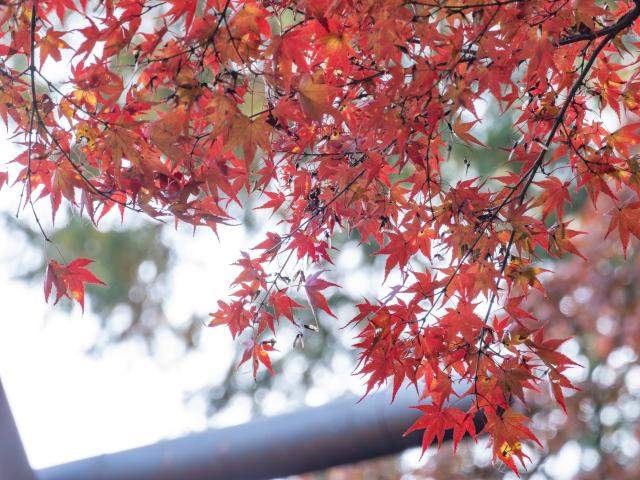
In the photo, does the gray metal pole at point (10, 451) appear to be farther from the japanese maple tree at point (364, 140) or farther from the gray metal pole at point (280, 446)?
the japanese maple tree at point (364, 140)

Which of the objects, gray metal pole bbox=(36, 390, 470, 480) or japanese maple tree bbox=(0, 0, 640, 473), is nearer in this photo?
japanese maple tree bbox=(0, 0, 640, 473)

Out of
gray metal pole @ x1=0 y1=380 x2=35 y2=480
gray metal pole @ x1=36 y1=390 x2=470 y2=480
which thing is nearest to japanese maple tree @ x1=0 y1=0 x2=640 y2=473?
gray metal pole @ x1=36 y1=390 x2=470 y2=480

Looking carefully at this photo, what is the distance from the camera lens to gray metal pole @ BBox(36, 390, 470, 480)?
2.38m

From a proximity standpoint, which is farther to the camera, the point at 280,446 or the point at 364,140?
the point at 280,446

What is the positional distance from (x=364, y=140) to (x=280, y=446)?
1.43 m

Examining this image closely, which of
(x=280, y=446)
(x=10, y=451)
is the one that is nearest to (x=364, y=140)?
(x=280, y=446)

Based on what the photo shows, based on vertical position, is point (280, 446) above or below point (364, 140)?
below

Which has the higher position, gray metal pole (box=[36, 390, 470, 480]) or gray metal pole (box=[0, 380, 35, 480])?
gray metal pole (box=[0, 380, 35, 480])

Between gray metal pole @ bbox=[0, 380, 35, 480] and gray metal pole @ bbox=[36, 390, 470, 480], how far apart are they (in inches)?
6.1

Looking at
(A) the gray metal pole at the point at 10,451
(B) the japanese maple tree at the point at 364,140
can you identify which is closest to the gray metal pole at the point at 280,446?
(A) the gray metal pole at the point at 10,451

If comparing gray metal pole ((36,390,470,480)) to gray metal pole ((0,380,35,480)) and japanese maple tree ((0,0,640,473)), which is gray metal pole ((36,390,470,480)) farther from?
japanese maple tree ((0,0,640,473))

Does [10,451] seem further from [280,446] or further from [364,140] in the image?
[364,140]

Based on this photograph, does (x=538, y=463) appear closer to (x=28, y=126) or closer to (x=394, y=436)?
(x=394, y=436)

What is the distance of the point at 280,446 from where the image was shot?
96.7 inches
